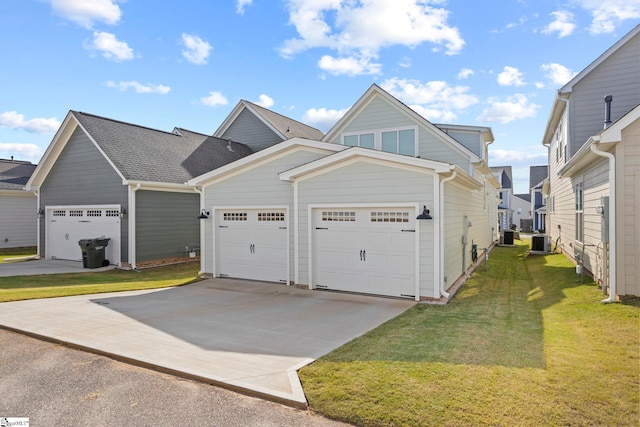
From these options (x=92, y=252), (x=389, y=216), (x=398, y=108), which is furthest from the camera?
(x=398, y=108)

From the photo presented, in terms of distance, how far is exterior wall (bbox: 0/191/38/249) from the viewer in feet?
67.5

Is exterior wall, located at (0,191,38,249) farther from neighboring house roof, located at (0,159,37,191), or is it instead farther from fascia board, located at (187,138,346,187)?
fascia board, located at (187,138,346,187)

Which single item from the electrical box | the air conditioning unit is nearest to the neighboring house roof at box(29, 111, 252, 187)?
the electrical box

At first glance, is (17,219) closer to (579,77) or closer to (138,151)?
(138,151)

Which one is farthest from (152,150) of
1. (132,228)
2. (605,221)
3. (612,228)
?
(612,228)

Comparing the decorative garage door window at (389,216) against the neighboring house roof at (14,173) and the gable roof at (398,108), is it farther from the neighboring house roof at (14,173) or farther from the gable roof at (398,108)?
the neighboring house roof at (14,173)

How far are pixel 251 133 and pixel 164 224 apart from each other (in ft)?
32.5

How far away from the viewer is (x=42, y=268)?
1484 cm

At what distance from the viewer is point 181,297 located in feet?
32.2

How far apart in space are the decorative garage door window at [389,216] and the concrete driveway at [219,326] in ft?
6.53

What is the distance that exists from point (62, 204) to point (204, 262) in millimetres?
8985

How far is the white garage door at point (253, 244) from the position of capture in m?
Answer: 11.5

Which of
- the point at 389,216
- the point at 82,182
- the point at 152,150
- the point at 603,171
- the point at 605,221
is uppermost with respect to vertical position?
the point at 152,150

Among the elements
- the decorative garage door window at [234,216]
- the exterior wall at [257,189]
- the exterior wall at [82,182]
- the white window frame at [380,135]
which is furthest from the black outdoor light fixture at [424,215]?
the exterior wall at [82,182]
